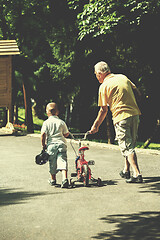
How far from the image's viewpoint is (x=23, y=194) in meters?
6.88

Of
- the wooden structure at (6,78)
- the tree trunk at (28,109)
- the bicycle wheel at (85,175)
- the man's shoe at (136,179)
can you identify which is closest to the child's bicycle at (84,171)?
the bicycle wheel at (85,175)

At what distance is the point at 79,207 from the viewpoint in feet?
19.4

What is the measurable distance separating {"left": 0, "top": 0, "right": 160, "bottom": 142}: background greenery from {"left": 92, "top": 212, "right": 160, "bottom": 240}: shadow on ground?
9257 millimetres

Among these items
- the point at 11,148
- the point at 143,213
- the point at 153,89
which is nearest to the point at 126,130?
the point at 143,213

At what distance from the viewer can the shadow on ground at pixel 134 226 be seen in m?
4.61

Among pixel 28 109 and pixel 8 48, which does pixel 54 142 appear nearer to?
pixel 8 48

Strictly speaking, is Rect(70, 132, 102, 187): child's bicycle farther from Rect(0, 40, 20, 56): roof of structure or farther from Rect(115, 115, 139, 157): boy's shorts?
Rect(0, 40, 20, 56): roof of structure

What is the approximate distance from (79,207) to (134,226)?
3.69 feet

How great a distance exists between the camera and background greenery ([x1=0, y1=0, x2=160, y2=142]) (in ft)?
48.0

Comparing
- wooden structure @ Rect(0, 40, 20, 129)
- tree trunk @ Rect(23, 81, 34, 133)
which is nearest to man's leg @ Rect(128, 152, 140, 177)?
wooden structure @ Rect(0, 40, 20, 129)

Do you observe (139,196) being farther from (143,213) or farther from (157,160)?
(157,160)

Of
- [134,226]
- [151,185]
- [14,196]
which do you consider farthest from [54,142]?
[134,226]

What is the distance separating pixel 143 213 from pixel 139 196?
36.6 inches

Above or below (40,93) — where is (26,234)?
below
